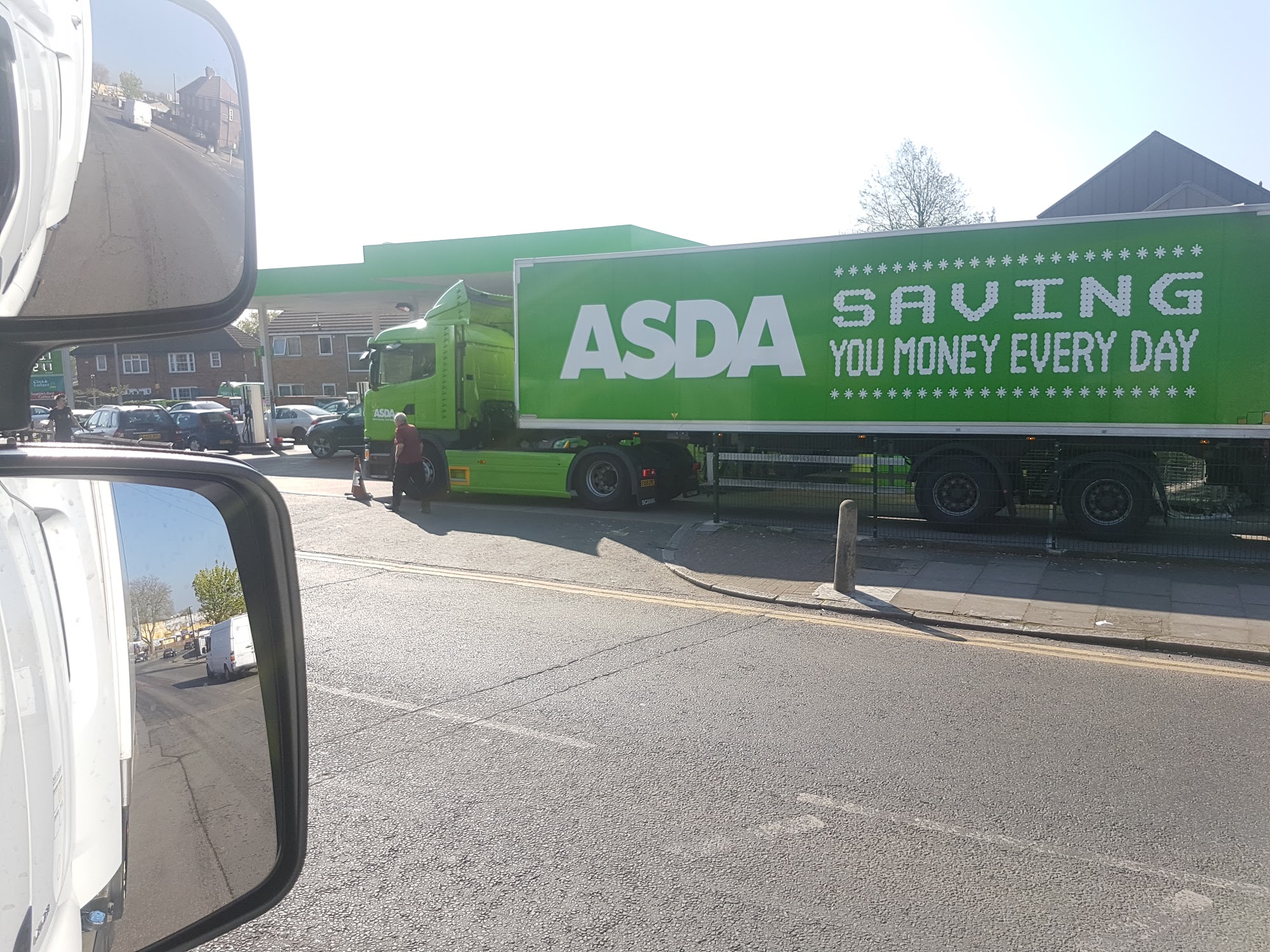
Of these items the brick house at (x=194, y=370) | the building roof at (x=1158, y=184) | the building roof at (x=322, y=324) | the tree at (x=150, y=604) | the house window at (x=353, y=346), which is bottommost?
the tree at (x=150, y=604)

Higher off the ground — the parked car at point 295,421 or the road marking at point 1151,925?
the parked car at point 295,421

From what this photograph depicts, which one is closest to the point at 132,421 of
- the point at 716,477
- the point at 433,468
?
the point at 433,468

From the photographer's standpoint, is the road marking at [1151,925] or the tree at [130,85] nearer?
the tree at [130,85]

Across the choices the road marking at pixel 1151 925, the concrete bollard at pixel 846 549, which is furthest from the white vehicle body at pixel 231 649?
the concrete bollard at pixel 846 549

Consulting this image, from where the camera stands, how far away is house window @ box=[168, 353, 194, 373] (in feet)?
128

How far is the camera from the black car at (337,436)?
27016 mm

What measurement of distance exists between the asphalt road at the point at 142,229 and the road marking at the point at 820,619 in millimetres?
7397

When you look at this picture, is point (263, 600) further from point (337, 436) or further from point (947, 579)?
point (337, 436)

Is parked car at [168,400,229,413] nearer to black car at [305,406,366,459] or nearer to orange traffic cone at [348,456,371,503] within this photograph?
black car at [305,406,366,459]

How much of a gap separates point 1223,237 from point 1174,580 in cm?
423

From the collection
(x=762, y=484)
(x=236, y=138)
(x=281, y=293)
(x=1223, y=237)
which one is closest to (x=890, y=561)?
(x=762, y=484)

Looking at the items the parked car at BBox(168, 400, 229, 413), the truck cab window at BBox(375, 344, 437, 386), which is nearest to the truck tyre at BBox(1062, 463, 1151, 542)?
the truck cab window at BBox(375, 344, 437, 386)

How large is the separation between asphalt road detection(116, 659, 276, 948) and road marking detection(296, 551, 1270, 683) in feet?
23.1

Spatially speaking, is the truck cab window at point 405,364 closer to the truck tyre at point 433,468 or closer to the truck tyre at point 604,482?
the truck tyre at point 433,468
